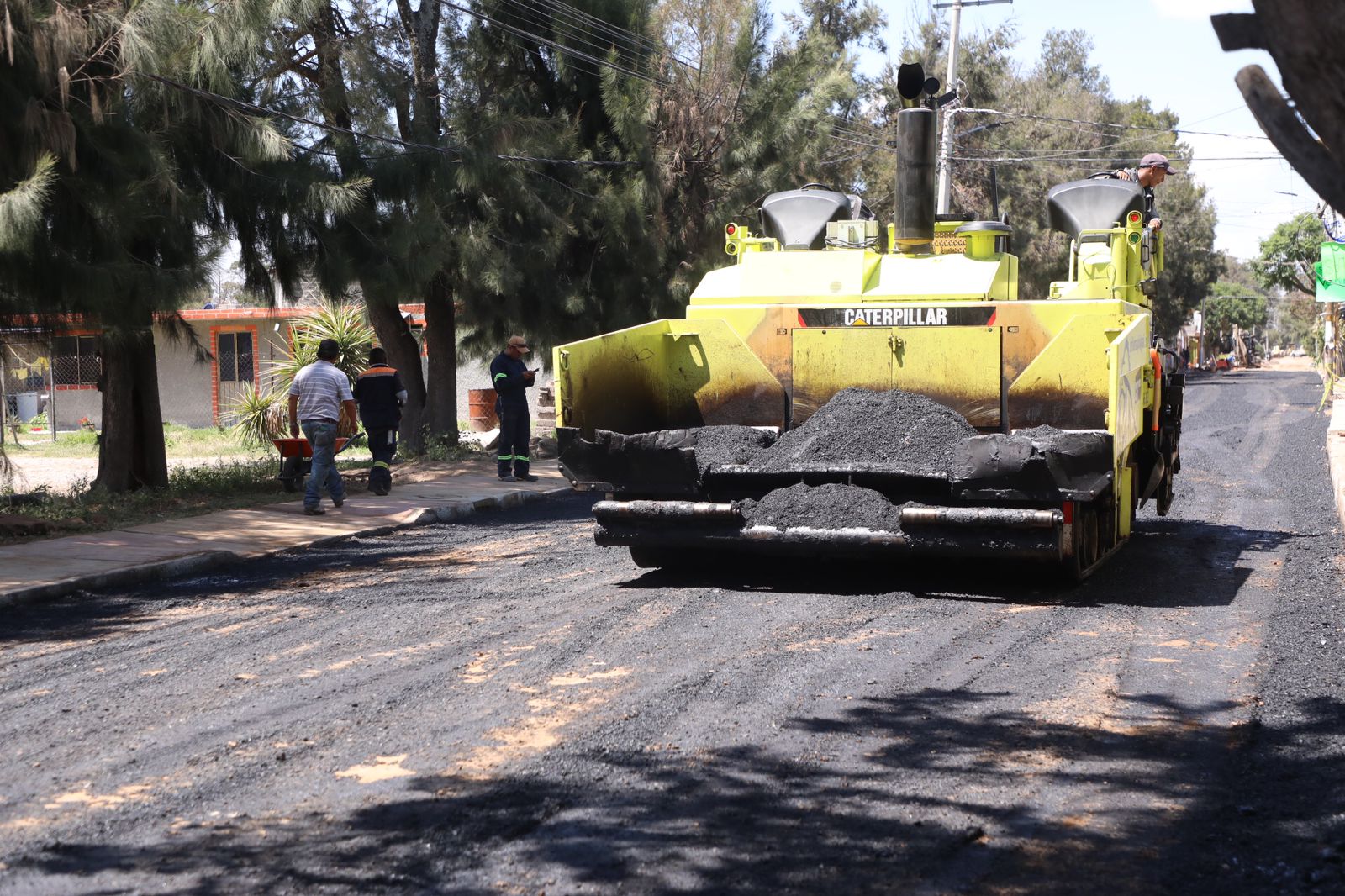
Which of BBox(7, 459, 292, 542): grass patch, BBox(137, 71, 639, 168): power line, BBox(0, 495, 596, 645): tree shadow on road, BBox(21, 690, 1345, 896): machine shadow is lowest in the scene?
BBox(21, 690, 1345, 896): machine shadow

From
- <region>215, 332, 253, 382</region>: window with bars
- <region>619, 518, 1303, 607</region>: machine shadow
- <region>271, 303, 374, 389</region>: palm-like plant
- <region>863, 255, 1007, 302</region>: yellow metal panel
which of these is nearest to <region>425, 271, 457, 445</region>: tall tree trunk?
<region>271, 303, 374, 389</region>: palm-like plant

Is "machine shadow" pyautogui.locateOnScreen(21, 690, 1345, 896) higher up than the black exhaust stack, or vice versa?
the black exhaust stack

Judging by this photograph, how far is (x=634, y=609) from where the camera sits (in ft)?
27.5

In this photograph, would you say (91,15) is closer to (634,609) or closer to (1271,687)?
(634,609)

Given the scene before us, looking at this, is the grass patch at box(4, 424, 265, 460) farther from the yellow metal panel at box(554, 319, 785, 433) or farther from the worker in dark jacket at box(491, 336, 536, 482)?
the yellow metal panel at box(554, 319, 785, 433)

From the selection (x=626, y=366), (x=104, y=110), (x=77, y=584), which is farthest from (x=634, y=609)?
(x=104, y=110)

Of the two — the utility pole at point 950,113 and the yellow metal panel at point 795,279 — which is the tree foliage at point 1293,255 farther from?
the yellow metal panel at point 795,279

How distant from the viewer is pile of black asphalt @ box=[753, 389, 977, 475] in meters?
8.94

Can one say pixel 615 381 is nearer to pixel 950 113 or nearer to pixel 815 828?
pixel 815 828

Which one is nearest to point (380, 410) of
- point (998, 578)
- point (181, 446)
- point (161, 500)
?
point (161, 500)

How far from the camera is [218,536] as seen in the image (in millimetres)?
11922

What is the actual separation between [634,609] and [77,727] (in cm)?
345

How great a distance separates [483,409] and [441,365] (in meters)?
8.11

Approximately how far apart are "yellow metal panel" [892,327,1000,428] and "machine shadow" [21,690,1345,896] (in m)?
4.22
